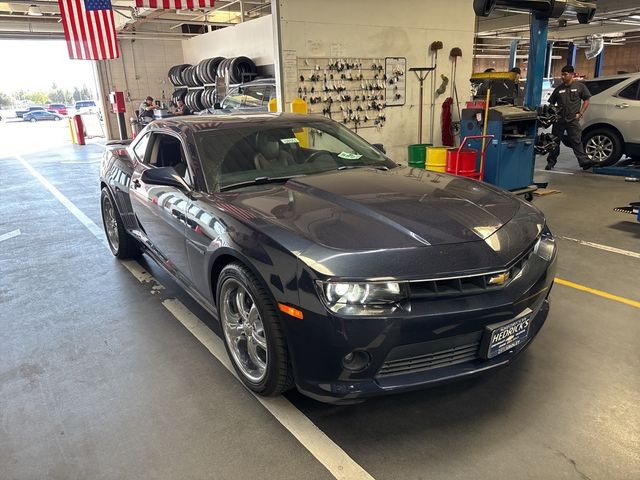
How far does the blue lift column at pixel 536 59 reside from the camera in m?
6.94

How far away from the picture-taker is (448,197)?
262 centimetres

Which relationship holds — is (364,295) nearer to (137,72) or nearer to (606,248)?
(606,248)

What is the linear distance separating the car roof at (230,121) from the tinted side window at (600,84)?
22.7 feet

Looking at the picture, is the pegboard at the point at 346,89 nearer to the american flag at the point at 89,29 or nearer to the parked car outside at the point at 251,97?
the parked car outside at the point at 251,97

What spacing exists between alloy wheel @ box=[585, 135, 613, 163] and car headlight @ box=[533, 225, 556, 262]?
278 inches

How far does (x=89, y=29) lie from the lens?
380 inches

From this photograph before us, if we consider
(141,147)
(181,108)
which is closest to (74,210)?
(141,147)

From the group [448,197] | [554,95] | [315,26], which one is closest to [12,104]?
[315,26]

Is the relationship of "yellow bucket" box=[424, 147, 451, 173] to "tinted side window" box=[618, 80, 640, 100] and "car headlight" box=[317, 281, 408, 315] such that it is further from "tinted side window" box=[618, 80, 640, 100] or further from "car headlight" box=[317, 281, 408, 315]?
"car headlight" box=[317, 281, 408, 315]

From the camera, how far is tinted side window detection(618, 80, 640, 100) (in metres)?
7.78

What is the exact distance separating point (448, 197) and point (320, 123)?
1.34m

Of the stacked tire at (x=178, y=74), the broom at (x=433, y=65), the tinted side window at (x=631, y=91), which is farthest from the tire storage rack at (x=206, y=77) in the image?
the tinted side window at (x=631, y=91)

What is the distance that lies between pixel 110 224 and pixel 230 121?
2.28 meters

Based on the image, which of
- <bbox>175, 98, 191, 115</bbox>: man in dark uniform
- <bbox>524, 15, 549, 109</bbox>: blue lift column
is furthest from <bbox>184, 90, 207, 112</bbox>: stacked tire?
<bbox>524, 15, 549, 109</bbox>: blue lift column
